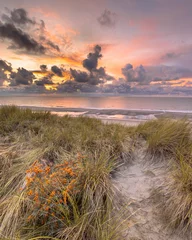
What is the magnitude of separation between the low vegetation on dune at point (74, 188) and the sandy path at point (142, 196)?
17cm

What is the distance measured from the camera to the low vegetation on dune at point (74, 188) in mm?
1749

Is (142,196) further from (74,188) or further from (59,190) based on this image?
(59,190)

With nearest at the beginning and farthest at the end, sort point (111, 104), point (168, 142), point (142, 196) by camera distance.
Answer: point (142, 196), point (168, 142), point (111, 104)

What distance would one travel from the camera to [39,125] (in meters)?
5.40

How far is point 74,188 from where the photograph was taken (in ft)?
7.02

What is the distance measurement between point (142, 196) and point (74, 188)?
1.33 m

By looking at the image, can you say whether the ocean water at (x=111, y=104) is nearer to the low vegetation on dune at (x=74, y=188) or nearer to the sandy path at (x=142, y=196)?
the low vegetation on dune at (x=74, y=188)

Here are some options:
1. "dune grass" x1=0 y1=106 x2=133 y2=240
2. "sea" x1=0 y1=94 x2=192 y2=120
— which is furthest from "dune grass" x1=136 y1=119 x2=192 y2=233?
"sea" x1=0 y1=94 x2=192 y2=120

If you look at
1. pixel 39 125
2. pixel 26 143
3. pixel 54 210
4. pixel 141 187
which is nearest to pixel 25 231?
pixel 54 210

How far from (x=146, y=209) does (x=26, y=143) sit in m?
3.41

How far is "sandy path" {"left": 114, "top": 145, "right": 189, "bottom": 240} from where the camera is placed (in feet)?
6.49

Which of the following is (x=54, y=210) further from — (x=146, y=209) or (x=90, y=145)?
(x=90, y=145)

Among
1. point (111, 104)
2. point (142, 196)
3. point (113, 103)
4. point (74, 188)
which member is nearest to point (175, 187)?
point (142, 196)

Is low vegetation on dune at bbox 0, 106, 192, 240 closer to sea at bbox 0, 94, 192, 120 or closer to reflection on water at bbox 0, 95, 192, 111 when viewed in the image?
sea at bbox 0, 94, 192, 120
